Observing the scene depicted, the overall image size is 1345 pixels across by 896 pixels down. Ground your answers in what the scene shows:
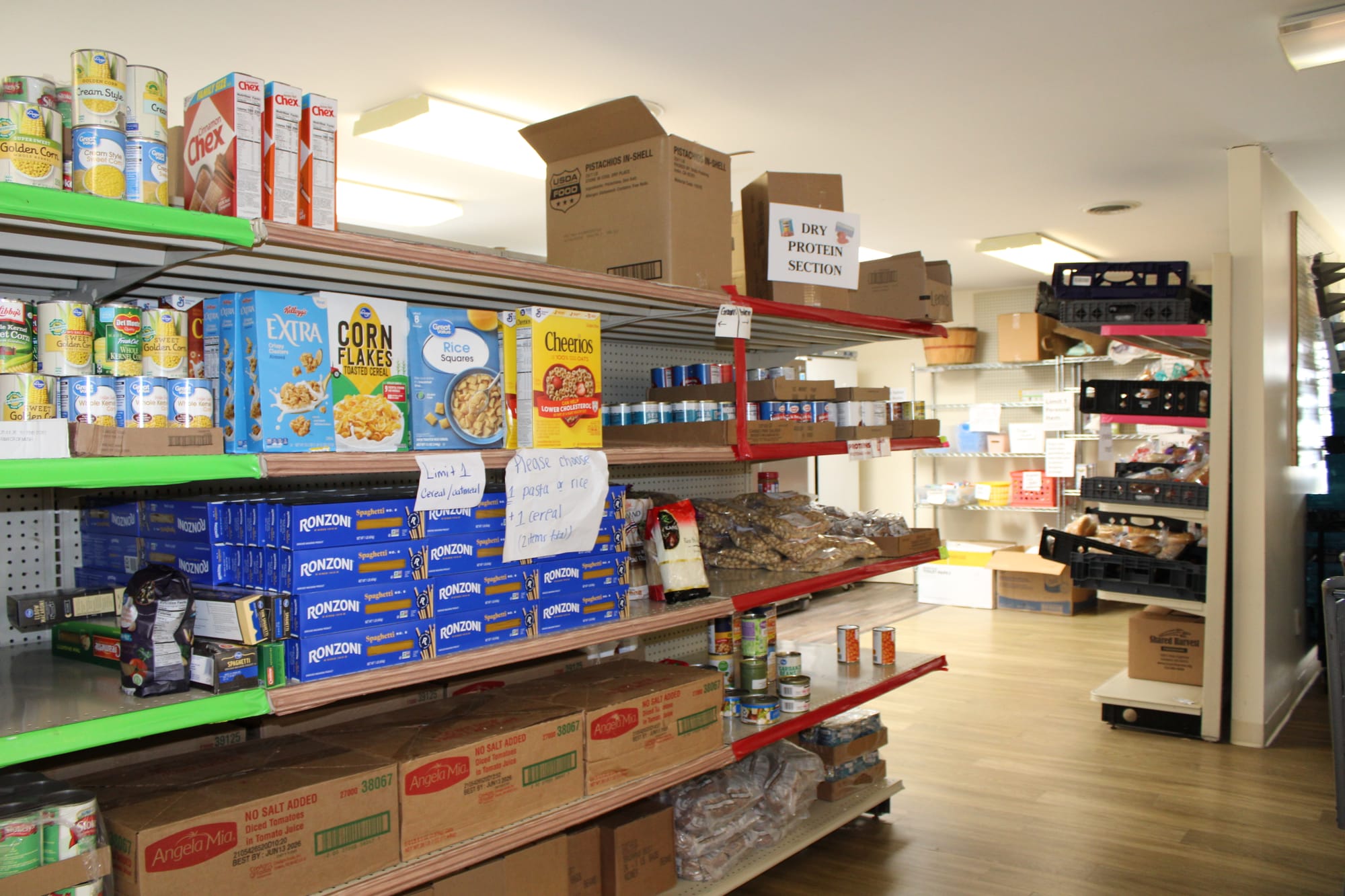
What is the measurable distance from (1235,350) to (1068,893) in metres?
2.99

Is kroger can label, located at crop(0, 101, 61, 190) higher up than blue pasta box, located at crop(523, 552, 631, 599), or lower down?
higher up

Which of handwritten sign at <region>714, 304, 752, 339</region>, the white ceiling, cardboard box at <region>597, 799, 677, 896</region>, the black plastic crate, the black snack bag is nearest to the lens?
the black snack bag

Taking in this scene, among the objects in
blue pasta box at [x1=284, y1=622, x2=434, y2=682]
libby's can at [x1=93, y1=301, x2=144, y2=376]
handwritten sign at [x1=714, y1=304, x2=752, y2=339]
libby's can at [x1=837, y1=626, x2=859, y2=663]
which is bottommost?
libby's can at [x1=837, y1=626, x2=859, y2=663]

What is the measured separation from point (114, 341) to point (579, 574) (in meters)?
1.14

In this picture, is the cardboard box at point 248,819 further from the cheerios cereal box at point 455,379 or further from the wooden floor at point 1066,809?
the wooden floor at point 1066,809

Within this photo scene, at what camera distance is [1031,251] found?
689 centimetres

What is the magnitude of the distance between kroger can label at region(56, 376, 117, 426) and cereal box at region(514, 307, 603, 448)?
33.6 inches

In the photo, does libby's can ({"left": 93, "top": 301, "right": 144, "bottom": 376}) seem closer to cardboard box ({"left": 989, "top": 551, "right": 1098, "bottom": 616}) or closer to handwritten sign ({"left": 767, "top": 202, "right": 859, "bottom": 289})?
handwritten sign ({"left": 767, "top": 202, "right": 859, "bottom": 289})

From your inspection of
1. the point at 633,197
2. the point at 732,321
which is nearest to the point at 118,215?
the point at 633,197

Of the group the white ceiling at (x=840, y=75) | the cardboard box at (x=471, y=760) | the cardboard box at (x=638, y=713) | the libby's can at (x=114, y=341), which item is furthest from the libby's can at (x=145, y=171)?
the white ceiling at (x=840, y=75)

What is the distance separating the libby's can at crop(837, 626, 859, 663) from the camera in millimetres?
3627

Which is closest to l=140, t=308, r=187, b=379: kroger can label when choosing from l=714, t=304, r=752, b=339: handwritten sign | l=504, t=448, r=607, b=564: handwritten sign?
l=504, t=448, r=607, b=564: handwritten sign

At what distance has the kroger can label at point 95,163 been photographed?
1492 millimetres

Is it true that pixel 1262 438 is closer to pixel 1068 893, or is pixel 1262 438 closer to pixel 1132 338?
pixel 1132 338
